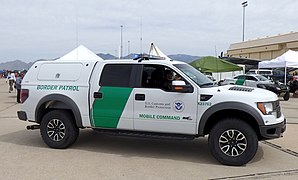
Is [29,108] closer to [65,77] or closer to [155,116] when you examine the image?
[65,77]

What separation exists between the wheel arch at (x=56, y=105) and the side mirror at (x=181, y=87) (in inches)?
84.3

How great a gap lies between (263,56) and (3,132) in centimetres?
5277

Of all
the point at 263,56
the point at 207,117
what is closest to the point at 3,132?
the point at 207,117

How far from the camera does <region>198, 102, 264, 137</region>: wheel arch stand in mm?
6090

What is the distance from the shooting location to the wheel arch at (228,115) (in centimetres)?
609

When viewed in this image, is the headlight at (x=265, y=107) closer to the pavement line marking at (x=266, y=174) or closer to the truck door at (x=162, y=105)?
the pavement line marking at (x=266, y=174)

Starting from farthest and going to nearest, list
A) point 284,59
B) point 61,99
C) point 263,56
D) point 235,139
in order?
point 263,56
point 284,59
point 61,99
point 235,139

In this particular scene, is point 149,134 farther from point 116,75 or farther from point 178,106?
point 116,75

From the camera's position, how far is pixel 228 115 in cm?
646

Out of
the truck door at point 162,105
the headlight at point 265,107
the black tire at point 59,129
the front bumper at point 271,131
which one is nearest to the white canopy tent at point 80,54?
the black tire at point 59,129

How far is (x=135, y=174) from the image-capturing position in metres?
5.66

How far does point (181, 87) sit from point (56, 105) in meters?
2.87

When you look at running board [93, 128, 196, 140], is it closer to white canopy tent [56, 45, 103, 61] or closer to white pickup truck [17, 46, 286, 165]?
white pickup truck [17, 46, 286, 165]


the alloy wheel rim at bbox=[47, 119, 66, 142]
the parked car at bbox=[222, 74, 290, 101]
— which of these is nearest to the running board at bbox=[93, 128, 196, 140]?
the alloy wheel rim at bbox=[47, 119, 66, 142]
